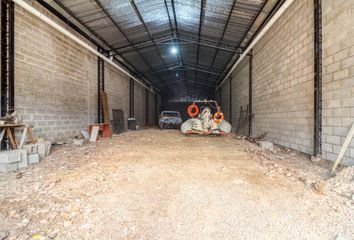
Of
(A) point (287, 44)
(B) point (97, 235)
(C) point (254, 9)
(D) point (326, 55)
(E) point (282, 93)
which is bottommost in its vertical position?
(B) point (97, 235)

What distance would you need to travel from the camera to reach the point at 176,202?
2225mm

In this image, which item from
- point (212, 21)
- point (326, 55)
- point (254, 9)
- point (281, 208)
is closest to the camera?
point (281, 208)

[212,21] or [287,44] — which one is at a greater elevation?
[212,21]

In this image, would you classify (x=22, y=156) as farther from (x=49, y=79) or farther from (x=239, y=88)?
(x=239, y=88)

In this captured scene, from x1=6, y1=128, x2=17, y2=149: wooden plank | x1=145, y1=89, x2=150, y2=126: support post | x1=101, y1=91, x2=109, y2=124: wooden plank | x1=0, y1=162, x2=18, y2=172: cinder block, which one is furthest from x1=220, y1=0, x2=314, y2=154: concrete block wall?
x1=145, y1=89, x2=150, y2=126: support post

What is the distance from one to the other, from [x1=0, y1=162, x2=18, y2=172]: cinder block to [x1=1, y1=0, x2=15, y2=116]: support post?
1.56 metres

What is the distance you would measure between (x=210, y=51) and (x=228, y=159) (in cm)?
811

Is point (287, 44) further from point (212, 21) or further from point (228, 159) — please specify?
point (228, 159)

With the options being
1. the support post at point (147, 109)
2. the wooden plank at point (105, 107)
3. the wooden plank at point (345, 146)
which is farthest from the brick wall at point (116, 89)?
the wooden plank at point (345, 146)

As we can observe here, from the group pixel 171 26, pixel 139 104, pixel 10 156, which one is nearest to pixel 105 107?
pixel 171 26

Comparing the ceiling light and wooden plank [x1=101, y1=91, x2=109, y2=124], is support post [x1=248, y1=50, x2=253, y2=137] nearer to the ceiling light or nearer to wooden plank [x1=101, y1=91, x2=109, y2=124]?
the ceiling light

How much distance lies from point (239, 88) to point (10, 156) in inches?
411

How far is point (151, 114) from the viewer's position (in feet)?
66.3

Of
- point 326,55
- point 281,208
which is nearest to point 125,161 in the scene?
point 281,208
